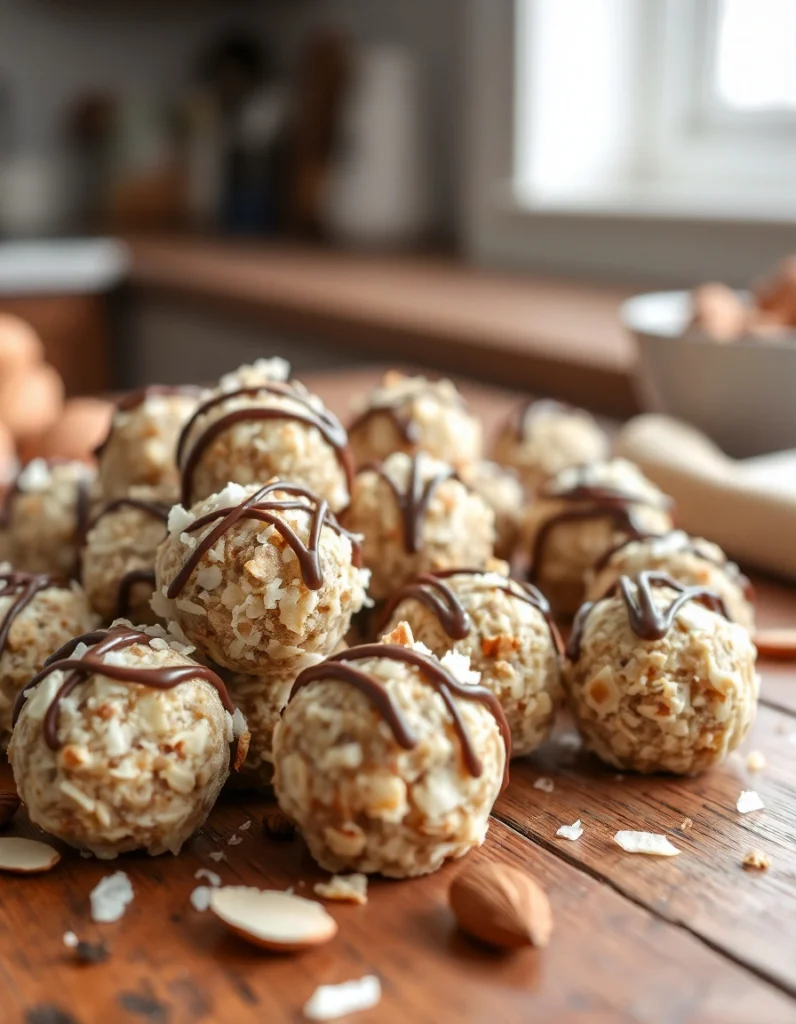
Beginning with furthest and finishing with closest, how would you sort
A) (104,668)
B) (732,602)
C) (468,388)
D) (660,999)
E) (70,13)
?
(70,13) → (468,388) → (732,602) → (104,668) → (660,999)

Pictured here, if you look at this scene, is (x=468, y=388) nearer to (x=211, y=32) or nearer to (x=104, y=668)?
(x=104, y=668)

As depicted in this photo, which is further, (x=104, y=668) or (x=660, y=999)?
(x=104, y=668)

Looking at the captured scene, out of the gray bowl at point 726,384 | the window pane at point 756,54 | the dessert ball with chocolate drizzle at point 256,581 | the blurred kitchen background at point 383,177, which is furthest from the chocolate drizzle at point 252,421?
the window pane at point 756,54

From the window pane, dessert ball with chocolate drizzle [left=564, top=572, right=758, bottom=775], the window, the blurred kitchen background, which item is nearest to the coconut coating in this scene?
dessert ball with chocolate drizzle [left=564, top=572, right=758, bottom=775]

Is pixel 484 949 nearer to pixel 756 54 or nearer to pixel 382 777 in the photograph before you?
pixel 382 777

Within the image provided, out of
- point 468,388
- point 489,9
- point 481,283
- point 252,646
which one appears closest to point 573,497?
point 252,646

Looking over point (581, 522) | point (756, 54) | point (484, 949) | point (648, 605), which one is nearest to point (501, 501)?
point (581, 522)
